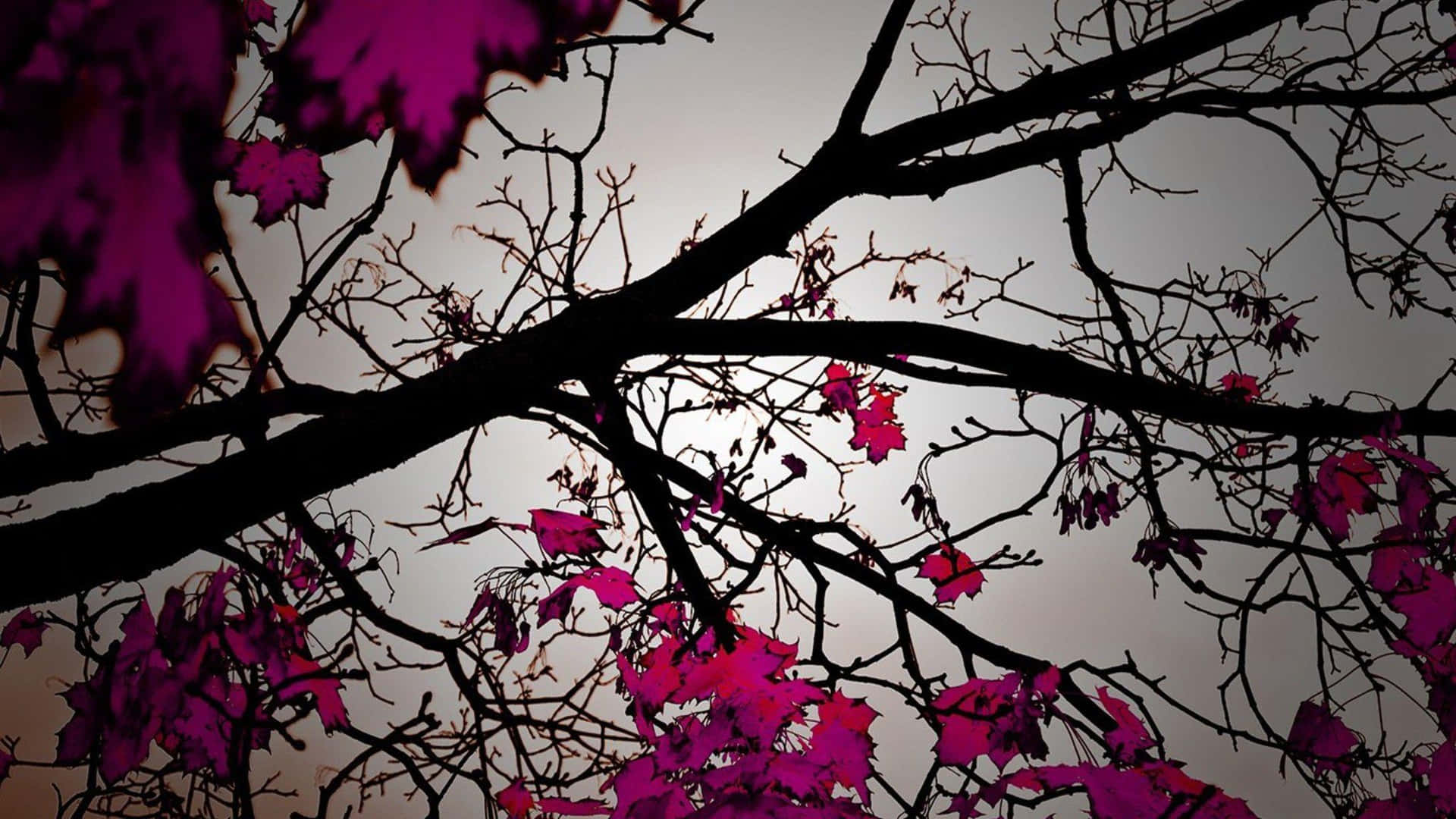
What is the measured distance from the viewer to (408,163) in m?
1.17

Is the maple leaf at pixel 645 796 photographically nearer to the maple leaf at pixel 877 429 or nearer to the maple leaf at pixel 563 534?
the maple leaf at pixel 563 534

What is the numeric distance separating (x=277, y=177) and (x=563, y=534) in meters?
1.55

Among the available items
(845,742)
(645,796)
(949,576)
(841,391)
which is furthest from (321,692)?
(841,391)

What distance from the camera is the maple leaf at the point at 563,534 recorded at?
2.57 meters

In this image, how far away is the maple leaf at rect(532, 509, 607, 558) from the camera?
2.57 m

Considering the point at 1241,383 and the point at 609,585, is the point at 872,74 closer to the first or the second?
the point at 609,585

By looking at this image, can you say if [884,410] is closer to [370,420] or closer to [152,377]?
[370,420]

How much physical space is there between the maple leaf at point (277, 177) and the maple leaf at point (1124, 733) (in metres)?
3.09

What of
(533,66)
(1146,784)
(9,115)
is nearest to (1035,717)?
(1146,784)

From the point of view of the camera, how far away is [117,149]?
1.02m

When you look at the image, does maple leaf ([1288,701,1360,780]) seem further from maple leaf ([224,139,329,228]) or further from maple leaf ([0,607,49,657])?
maple leaf ([0,607,49,657])

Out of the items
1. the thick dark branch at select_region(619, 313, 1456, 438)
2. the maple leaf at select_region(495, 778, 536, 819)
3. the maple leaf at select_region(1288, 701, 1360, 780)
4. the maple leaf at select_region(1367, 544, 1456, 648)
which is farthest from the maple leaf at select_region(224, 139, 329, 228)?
the maple leaf at select_region(1288, 701, 1360, 780)

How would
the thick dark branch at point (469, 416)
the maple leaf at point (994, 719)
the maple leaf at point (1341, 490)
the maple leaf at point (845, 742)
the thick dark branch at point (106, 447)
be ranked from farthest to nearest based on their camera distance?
the maple leaf at point (1341, 490) → the maple leaf at point (994, 719) → the maple leaf at point (845, 742) → the thick dark branch at point (106, 447) → the thick dark branch at point (469, 416)

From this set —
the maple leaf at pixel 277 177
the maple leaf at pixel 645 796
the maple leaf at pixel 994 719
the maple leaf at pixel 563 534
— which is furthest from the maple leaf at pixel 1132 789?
the maple leaf at pixel 277 177
